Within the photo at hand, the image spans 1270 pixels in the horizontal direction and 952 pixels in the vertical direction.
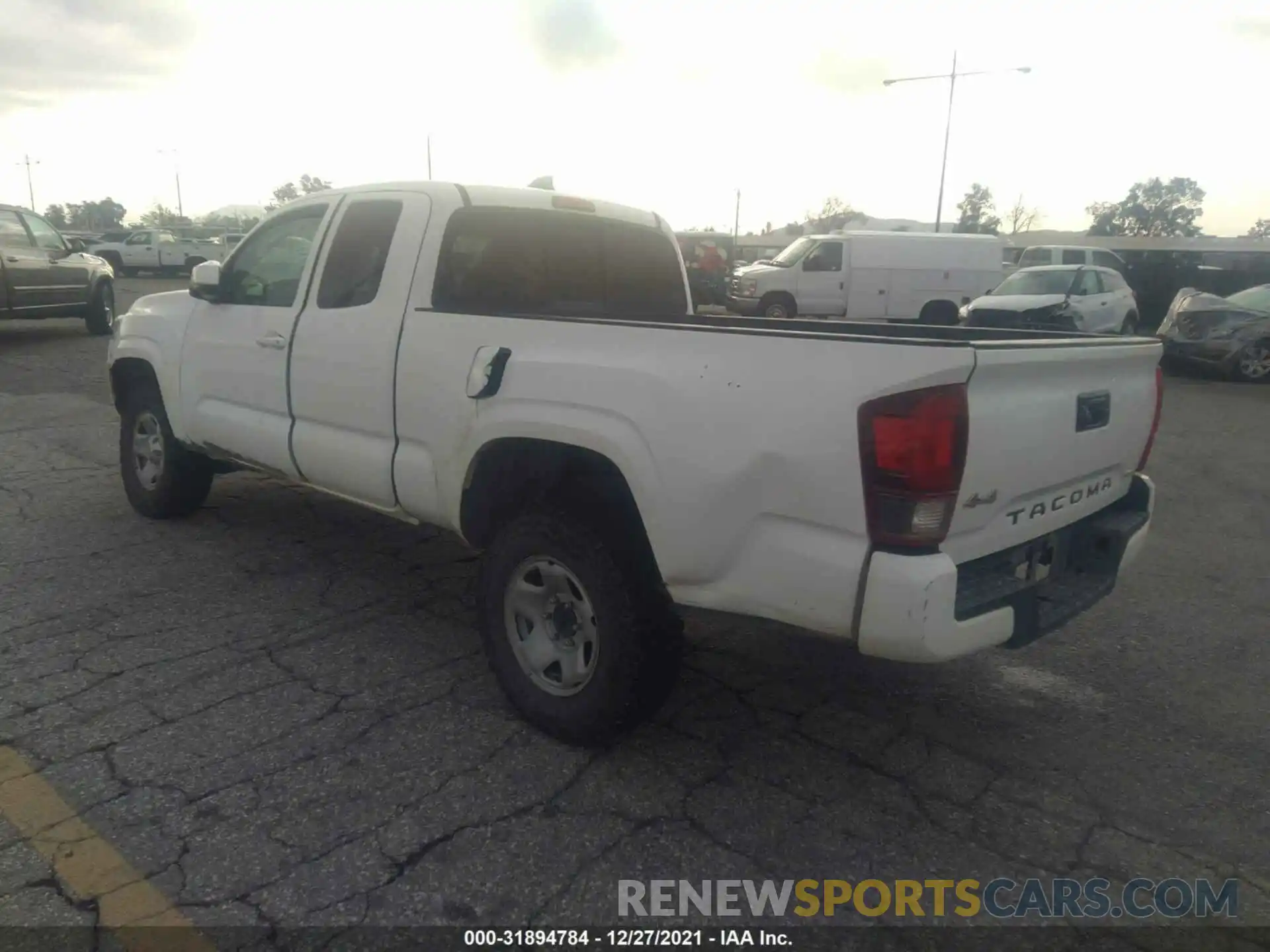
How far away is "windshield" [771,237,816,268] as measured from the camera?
748 inches

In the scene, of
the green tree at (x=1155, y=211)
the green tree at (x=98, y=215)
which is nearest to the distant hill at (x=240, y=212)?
the green tree at (x=98, y=215)

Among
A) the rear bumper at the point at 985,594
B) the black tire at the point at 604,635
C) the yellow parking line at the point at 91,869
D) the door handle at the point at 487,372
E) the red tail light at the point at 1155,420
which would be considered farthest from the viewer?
the red tail light at the point at 1155,420

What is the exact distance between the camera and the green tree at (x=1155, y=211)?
354ft

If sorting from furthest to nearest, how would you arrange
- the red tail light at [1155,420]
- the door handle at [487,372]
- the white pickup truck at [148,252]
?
the white pickup truck at [148,252] < the red tail light at [1155,420] < the door handle at [487,372]

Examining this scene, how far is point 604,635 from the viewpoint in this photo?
2.88 meters

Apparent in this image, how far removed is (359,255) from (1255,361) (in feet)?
46.8

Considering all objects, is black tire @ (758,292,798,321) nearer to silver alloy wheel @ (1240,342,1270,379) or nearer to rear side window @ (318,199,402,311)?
silver alloy wheel @ (1240,342,1270,379)

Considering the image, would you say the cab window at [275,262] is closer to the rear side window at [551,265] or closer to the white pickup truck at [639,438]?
the white pickup truck at [639,438]

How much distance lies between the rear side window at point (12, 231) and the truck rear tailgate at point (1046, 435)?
1381 centimetres

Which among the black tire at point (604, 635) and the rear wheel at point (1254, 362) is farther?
the rear wheel at point (1254, 362)

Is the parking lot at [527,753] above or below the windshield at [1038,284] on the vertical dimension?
below

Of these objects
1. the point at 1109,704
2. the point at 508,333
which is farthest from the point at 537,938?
the point at 1109,704

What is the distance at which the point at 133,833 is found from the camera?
259cm

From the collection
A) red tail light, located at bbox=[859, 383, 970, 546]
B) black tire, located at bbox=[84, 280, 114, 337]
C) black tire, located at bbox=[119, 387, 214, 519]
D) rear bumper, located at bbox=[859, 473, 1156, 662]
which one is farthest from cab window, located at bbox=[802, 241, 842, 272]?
red tail light, located at bbox=[859, 383, 970, 546]
